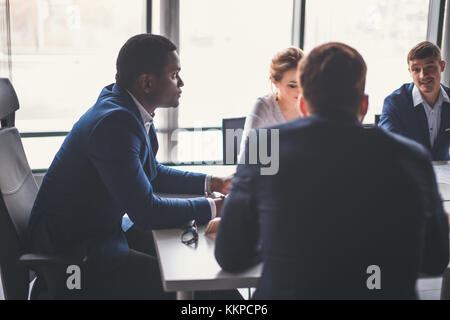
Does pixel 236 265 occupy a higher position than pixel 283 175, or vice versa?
pixel 283 175

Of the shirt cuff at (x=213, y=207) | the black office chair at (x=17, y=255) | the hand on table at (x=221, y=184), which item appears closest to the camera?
the black office chair at (x=17, y=255)

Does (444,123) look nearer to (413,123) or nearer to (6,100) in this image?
(413,123)

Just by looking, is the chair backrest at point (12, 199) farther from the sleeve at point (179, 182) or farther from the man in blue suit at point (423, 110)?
the man in blue suit at point (423, 110)

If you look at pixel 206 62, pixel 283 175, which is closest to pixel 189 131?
pixel 206 62

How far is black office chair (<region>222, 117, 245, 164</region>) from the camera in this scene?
117 inches

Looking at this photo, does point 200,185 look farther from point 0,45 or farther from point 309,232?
point 0,45

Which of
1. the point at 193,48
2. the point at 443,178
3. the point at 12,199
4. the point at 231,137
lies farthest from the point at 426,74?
the point at 12,199

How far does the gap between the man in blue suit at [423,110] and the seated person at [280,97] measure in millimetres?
654

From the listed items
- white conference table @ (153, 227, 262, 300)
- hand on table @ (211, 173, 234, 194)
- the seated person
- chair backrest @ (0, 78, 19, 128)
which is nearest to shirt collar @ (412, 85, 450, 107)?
the seated person

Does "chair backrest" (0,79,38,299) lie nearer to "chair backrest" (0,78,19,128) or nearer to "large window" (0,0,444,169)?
"chair backrest" (0,78,19,128)

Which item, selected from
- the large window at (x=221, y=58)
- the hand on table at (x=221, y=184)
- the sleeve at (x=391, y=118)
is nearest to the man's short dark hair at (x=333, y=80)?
the hand on table at (x=221, y=184)

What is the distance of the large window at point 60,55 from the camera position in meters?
3.75
